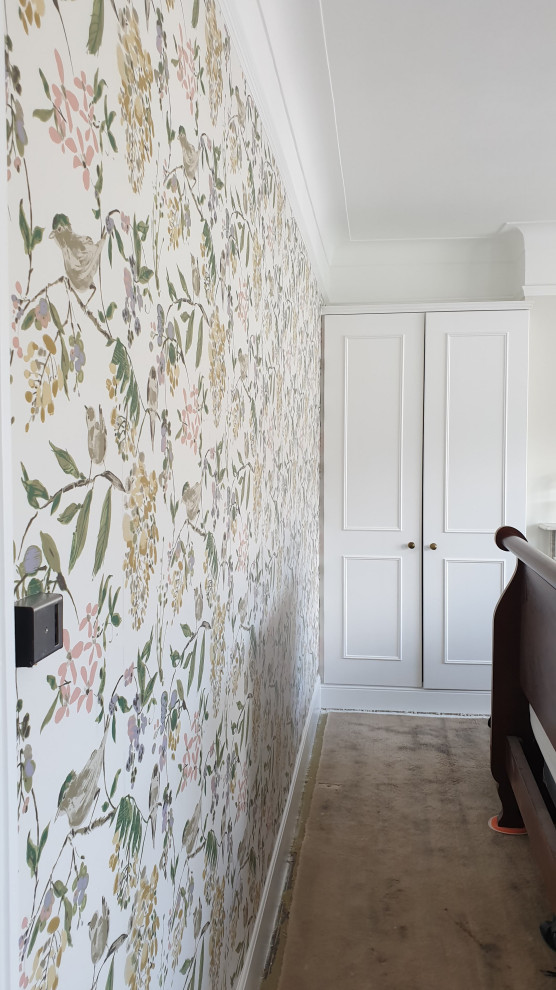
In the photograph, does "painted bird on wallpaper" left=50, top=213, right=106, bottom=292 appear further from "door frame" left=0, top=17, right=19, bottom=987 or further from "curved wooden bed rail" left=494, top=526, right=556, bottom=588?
"curved wooden bed rail" left=494, top=526, right=556, bottom=588

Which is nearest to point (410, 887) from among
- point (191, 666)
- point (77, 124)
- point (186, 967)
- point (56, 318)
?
point (186, 967)

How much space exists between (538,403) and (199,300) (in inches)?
128

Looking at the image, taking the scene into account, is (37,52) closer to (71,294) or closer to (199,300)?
(71,294)

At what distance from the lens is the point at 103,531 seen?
0.83 meters

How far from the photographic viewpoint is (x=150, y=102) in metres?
0.99

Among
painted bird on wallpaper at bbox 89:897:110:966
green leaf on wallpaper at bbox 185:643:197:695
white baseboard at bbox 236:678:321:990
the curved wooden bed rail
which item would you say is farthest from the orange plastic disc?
painted bird on wallpaper at bbox 89:897:110:966

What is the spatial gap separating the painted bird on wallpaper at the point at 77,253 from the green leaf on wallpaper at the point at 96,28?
0.19 metres

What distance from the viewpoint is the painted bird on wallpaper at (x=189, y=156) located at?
115cm

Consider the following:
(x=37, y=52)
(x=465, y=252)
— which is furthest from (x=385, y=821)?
(x=465, y=252)

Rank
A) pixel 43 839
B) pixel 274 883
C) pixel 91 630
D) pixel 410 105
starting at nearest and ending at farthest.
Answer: pixel 43 839, pixel 91 630, pixel 274 883, pixel 410 105

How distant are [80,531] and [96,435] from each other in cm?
11

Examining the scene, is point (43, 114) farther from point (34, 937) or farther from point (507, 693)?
point (507, 693)

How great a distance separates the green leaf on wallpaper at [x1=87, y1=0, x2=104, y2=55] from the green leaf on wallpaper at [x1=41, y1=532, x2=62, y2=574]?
501mm

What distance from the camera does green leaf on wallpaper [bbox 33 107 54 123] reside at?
0.66 m
